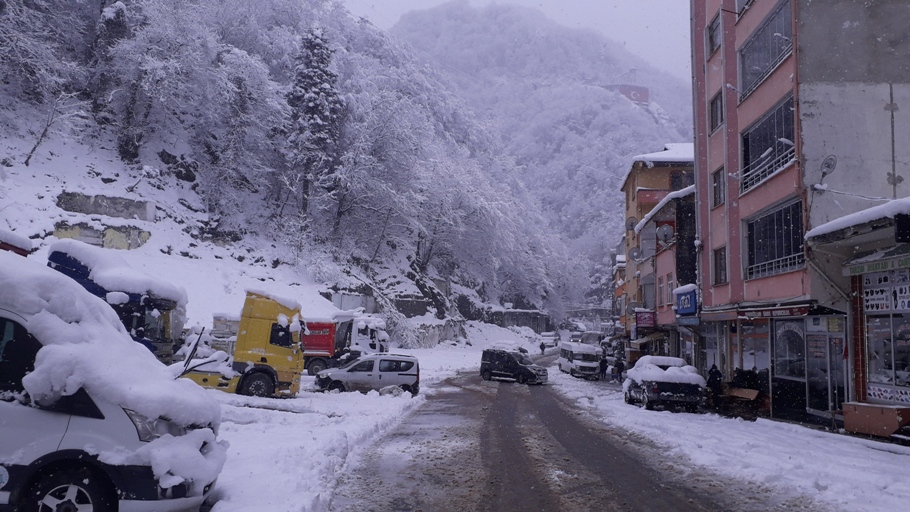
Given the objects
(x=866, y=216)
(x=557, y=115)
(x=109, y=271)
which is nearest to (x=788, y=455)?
(x=866, y=216)

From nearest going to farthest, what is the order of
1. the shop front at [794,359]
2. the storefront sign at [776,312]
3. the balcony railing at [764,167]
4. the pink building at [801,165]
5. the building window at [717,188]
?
1. the pink building at [801,165]
2. the storefront sign at [776,312]
3. the shop front at [794,359]
4. the balcony railing at [764,167]
5. the building window at [717,188]

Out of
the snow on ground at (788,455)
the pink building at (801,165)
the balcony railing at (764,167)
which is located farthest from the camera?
the balcony railing at (764,167)

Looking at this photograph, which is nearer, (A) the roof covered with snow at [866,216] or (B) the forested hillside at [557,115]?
(A) the roof covered with snow at [866,216]

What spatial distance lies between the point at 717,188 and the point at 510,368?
1288 centimetres

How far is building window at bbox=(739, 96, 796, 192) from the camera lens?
18.4 m

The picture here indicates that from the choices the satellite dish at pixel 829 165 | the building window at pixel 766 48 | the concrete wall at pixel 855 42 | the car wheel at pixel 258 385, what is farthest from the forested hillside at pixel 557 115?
the car wheel at pixel 258 385

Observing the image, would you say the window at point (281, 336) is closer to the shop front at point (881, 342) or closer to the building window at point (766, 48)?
the shop front at point (881, 342)

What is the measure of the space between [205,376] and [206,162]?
97.1ft

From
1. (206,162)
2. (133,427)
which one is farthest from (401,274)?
(133,427)

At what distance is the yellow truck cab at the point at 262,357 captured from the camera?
1880 centimetres

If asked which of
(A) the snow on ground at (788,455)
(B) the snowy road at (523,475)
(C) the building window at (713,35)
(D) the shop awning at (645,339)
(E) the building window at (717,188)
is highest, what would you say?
(C) the building window at (713,35)

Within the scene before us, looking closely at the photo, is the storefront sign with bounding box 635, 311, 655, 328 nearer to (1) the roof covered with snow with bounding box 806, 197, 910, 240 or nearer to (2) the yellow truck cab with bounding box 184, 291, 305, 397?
(1) the roof covered with snow with bounding box 806, 197, 910, 240

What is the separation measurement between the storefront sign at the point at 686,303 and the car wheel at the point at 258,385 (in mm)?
17359

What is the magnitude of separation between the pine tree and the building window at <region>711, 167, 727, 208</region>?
91.0 ft
